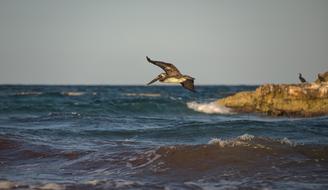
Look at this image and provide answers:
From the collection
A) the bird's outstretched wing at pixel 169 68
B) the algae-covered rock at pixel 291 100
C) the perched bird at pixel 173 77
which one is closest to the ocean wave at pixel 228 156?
the perched bird at pixel 173 77

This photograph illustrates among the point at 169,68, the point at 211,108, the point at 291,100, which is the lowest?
the point at 211,108

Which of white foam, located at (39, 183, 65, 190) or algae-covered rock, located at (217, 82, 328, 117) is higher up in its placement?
algae-covered rock, located at (217, 82, 328, 117)

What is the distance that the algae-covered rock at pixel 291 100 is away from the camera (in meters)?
20.0

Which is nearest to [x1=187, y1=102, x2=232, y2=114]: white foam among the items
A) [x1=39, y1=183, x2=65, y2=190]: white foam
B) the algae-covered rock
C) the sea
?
the algae-covered rock

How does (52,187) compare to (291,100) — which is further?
(291,100)

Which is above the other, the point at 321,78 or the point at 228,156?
the point at 321,78

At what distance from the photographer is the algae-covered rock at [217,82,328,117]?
65.7 ft

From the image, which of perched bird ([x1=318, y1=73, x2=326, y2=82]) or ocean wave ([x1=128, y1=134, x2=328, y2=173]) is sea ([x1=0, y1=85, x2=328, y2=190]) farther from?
perched bird ([x1=318, y1=73, x2=326, y2=82])

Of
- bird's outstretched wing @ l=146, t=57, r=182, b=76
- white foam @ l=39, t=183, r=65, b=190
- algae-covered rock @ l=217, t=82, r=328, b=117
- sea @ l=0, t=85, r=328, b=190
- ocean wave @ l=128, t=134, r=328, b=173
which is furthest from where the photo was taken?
algae-covered rock @ l=217, t=82, r=328, b=117

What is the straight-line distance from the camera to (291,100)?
20906 millimetres

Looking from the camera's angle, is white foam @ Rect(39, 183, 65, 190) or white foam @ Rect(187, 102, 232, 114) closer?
white foam @ Rect(39, 183, 65, 190)

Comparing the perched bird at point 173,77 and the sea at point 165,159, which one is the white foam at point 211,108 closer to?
the sea at point 165,159

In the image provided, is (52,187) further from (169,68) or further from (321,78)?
(321,78)

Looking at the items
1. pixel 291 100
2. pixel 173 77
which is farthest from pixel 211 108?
pixel 173 77
